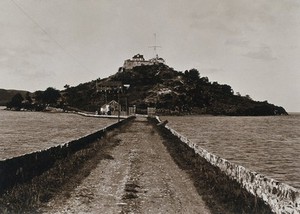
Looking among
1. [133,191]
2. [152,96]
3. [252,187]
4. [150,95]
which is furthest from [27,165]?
[150,95]

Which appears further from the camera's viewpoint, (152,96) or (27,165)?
(152,96)

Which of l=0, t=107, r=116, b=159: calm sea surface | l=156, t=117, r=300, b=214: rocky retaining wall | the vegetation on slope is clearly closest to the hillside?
the vegetation on slope

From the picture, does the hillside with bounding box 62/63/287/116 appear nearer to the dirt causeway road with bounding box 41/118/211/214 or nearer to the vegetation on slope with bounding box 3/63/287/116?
the vegetation on slope with bounding box 3/63/287/116

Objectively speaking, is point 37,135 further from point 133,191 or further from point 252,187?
point 252,187

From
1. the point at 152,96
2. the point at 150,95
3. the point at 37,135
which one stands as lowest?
the point at 37,135

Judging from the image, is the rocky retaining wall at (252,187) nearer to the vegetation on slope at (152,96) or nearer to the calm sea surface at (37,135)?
the calm sea surface at (37,135)

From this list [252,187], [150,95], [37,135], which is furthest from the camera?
[150,95]

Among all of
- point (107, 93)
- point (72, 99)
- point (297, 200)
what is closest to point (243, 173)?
point (297, 200)

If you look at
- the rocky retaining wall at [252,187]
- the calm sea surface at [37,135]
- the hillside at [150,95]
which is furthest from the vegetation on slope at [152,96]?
the rocky retaining wall at [252,187]

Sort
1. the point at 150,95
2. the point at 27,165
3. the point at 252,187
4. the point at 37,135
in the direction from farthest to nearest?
the point at 150,95, the point at 37,135, the point at 27,165, the point at 252,187
